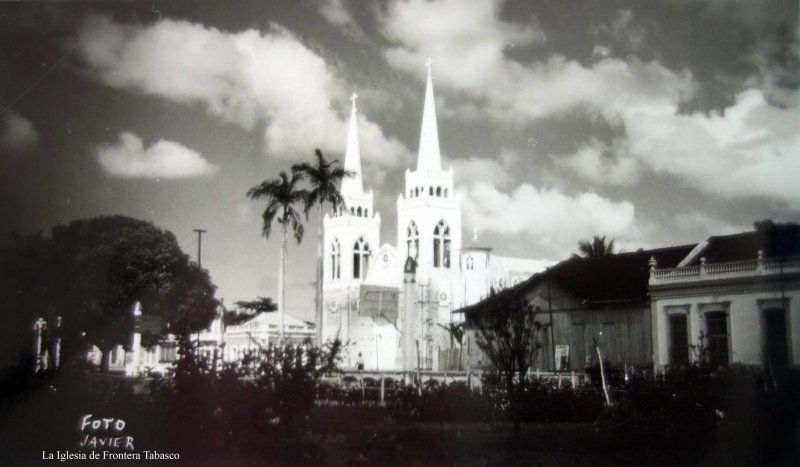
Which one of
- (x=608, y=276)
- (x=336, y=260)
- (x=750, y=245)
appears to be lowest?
(x=608, y=276)

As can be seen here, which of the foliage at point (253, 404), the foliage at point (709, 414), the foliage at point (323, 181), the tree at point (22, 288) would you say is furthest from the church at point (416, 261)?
the foliage at point (253, 404)

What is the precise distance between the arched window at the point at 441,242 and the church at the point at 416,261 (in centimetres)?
6

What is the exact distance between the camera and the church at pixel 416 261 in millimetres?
36875

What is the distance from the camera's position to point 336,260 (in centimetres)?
4278

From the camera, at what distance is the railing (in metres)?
14.8

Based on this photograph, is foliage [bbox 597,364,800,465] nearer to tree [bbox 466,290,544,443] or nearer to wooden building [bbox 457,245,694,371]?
tree [bbox 466,290,544,443]

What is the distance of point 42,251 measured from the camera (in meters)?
16.3

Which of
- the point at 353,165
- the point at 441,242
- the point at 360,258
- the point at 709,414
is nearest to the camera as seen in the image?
the point at 709,414

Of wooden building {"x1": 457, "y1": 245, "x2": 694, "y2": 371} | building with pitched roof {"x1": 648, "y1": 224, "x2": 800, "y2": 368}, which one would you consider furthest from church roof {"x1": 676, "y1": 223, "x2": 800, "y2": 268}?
wooden building {"x1": 457, "y1": 245, "x2": 694, "y2": 371}

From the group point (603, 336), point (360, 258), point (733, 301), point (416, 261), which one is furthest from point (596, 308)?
point (360, 258)

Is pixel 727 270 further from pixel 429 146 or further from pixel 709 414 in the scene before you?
pixel 429 146

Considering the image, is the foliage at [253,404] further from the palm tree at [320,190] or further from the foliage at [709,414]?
the palm tree at [320,190]

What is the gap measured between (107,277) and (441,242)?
27544 millimetres

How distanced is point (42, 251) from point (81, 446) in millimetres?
5976
